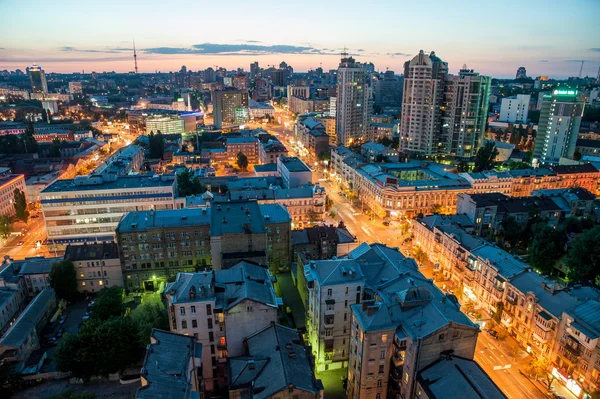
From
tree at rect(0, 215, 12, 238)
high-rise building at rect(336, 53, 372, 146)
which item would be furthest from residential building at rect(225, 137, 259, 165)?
tree at rect(0, 215, 12, 238)

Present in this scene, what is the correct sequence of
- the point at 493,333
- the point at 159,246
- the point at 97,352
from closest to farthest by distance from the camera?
1. the point at 97,352
2. the point at 493,333
3. the point at 159,246

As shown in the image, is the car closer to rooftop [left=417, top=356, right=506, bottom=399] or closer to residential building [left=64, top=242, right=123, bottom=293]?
rooftop [left=417, top=356, right=506, bottom=399]

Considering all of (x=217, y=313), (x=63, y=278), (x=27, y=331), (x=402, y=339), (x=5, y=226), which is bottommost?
(x=5, y=226)

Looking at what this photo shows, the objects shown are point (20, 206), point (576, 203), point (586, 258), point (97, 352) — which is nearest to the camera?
point (97, 352)

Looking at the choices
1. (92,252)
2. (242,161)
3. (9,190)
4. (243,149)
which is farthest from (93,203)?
(243,149)

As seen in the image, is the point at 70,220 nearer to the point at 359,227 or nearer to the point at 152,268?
the point at 152,268

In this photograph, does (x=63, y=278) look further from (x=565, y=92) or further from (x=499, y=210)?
(x=565, y=92)
